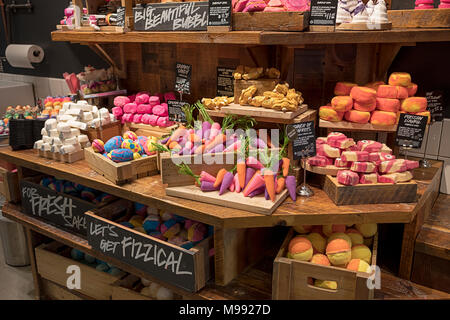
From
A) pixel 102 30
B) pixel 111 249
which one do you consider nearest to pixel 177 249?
pixel 111 249

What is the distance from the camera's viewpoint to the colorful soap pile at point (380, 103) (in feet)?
6.40

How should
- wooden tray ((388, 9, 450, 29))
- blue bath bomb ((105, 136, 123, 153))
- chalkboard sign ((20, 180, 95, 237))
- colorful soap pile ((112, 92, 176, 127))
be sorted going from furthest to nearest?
→ colorful soap pile ((112, 92, 176, 127))
chalkboard sign ((20, 180, 95, 237))
blue bath bomb ((105, 136, 123, 153))
wooden tray ((388, 9, 450, 29))

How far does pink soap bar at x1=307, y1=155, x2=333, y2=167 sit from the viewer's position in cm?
A: 191

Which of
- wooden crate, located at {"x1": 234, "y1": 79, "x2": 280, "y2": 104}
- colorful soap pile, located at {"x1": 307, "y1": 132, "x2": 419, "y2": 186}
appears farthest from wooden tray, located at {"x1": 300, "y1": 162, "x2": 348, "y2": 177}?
wooden crate, located at {"x1": 234, "y1": 79, "x2": 280, "y2": 104}

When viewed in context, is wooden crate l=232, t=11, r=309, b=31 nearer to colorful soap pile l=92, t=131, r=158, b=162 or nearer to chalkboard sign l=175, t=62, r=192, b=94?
chalkboard sign l=175, t=62, r=192, b=94

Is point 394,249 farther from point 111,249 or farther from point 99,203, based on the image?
point 99,203

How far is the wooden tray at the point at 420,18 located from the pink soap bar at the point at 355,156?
0.67 m

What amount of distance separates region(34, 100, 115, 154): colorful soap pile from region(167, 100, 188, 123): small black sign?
407 millimetres

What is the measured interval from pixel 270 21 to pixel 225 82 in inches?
28.9

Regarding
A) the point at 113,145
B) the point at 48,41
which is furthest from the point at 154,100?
the point at 48,41

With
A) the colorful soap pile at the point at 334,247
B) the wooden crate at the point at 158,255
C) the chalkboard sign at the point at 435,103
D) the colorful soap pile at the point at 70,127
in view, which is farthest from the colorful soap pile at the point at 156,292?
the chalkboard sign at the point at 435,103

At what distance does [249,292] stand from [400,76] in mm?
1229
